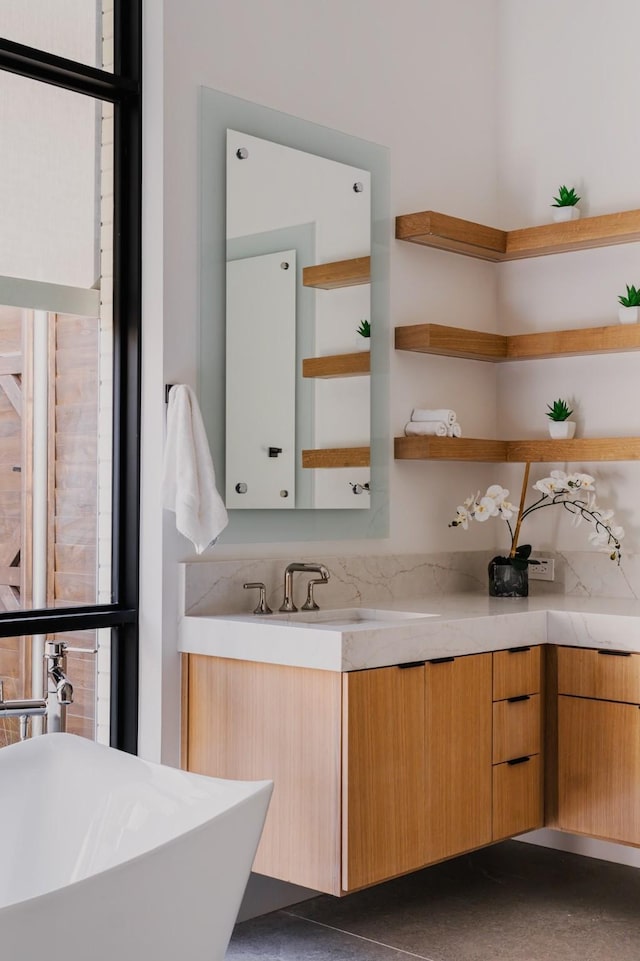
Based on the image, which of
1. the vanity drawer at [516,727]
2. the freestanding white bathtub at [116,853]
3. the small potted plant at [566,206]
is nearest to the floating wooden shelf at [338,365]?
the small potted plant at [566,206]

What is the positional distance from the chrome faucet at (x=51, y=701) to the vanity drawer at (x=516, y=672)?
1202mm

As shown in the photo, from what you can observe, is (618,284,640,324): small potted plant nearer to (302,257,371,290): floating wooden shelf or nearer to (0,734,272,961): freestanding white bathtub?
(302,257,371,290): floating wooden shelf

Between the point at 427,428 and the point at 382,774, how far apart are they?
4.45ft

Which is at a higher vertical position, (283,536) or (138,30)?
(138,30)

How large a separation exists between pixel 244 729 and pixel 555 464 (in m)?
1.70

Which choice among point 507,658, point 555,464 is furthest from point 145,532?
point 555,464

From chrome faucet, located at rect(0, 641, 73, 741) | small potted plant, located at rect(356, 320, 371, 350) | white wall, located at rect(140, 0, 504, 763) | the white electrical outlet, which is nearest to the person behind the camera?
chrome faucet, located at rect(0, 641, 73, 741)

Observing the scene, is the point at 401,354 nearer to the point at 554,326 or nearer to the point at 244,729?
the point at 554,326

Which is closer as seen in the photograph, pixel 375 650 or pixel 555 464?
pixel 375 650

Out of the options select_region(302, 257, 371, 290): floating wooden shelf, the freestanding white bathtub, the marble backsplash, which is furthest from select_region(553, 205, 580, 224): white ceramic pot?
the freestanding white bathtub

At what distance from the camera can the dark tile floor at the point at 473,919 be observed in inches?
121

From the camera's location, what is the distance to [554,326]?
4125 mm

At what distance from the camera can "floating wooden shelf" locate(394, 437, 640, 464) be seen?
374 centimetres

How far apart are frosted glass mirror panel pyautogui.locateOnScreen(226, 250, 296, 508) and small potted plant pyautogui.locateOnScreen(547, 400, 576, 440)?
103 cm
